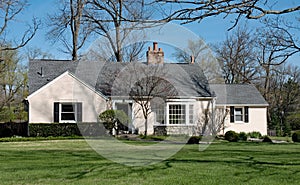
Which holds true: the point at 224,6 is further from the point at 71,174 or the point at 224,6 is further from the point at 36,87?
the point at 36,87

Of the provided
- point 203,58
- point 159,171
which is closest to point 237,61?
point 203,58

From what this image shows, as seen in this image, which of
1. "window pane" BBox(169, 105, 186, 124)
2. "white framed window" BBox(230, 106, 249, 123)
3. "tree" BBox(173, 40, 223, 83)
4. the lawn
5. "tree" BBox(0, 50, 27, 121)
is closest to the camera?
the lawn

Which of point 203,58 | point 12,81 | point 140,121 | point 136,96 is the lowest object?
point 140,121

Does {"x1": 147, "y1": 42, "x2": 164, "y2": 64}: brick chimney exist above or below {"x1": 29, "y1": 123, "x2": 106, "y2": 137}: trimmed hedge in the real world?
above

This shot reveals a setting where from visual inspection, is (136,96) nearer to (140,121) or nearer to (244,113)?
(140,121)

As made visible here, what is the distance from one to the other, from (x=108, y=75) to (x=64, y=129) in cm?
586

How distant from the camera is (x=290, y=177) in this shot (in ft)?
27.5

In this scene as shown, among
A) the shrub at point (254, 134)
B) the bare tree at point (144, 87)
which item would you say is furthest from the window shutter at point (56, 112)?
the shrub at point (254, 134)

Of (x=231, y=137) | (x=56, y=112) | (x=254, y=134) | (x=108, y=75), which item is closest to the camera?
(x=56, y=112)

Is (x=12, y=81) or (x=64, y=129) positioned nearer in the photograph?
(x=64, y=129)

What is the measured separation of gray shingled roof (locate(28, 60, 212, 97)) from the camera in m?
25.6

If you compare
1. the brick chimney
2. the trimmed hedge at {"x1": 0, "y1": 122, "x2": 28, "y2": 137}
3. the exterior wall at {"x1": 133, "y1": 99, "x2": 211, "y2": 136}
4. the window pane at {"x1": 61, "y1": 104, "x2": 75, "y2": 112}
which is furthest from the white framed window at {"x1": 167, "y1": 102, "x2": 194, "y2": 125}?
the trimmed hedge at {"x1": 0, "y1": 122, "x2": 28, "y2": 137}

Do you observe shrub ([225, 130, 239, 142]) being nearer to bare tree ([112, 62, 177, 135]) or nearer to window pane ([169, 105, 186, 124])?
window pane ([169, 105, 186, 124])

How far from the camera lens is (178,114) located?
25438 millimetres
